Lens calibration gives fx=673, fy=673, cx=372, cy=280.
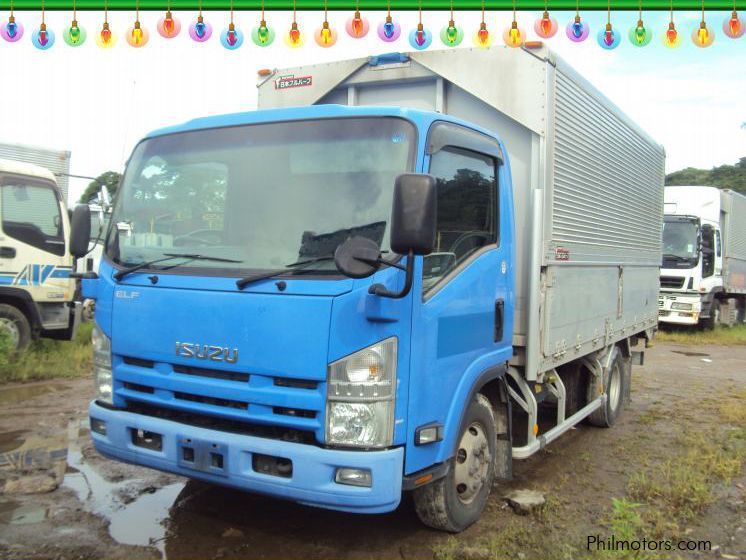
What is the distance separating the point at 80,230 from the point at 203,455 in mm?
1773

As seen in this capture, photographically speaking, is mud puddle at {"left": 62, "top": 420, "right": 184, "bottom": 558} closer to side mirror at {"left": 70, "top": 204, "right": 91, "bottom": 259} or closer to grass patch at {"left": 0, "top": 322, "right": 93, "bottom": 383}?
side mirror at {"left": 70, "top": 204, "right": 91, "bottom": 259}

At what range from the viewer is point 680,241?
15.7 meters

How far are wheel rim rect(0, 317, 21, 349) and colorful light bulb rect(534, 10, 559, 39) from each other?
682cm

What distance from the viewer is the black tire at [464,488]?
146 inches

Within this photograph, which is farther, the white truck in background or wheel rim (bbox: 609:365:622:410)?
the white truck in background

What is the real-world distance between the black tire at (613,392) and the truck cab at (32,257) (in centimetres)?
669

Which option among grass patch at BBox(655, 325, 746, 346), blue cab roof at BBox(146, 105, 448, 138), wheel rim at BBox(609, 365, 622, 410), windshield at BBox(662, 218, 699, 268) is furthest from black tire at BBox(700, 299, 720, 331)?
blue cab roof at BBox(146, 105, 448, 138)

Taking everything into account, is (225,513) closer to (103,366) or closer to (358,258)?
(103,366)

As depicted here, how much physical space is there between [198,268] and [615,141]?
4.35 m

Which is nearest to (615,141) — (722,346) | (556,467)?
(556,467)

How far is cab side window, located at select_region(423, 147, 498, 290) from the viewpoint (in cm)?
357

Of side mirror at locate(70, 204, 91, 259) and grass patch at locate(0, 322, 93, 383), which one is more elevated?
side mirror at locate(70, 204, 91, 259)

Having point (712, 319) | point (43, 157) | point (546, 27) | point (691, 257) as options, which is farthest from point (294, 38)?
point (712, 319)

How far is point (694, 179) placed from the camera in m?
41.6
